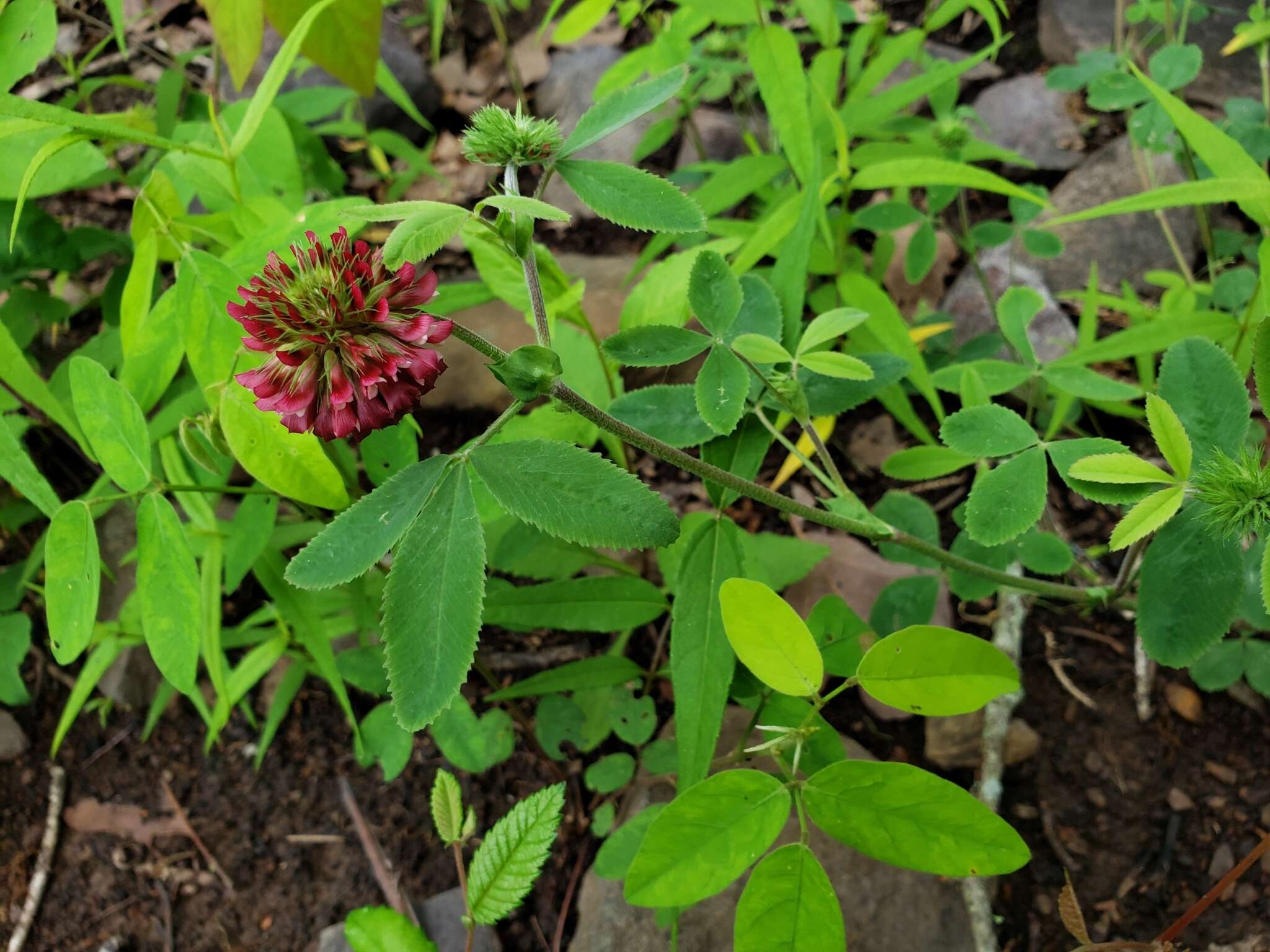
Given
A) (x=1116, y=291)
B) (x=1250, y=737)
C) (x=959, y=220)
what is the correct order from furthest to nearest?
(x=959, y=220)
(x=1116, y=291)
(x=1250, y=737)

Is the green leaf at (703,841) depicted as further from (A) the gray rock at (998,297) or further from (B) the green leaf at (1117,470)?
(A) the gray rock at (998,297)

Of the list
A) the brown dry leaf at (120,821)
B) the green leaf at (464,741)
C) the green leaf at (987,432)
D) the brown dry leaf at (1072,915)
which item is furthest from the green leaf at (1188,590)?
the brown dry leaf at (120,821)

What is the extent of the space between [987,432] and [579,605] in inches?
27.2

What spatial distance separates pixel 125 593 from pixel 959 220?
2453mm

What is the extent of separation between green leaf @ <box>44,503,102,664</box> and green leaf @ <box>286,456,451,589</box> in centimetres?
38

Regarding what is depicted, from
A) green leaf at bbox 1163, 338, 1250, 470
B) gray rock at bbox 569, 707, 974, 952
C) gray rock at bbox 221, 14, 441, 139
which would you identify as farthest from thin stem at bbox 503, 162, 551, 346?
gray rock at bbox 221, 14, 441, 139

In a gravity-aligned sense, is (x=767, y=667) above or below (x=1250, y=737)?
above

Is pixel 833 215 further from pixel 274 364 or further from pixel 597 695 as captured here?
pixel 274 364

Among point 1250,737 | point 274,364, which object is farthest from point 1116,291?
point 274,364

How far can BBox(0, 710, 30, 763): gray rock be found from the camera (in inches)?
78.9

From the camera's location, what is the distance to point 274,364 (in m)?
0.90

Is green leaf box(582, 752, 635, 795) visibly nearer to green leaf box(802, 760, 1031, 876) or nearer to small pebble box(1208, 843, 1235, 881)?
green leaf box(802, 760, 1031, 876)

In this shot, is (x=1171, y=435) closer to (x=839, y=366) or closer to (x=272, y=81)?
(x=839, y=366)

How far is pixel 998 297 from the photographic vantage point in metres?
2.27
